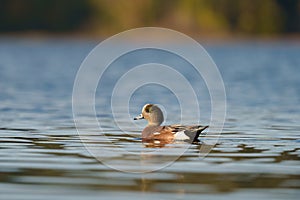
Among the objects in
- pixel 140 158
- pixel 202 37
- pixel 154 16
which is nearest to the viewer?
pixel 140 158

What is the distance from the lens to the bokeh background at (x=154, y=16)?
81.6m

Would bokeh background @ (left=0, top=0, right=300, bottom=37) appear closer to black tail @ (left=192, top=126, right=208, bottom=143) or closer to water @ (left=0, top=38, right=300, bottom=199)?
water @ (left=0, top=38, right=300, bottom=199)

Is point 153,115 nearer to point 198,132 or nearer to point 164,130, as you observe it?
point 164,130

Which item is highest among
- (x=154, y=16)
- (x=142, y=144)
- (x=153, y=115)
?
(x=154, y=16)

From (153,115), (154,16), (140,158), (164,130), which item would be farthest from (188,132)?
(154,16)

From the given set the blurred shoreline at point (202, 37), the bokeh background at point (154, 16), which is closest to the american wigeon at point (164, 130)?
the blurred shoreline at point (202, 37)

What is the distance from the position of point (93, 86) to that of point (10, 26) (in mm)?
61024

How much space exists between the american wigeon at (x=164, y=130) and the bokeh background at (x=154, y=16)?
65.8 metres

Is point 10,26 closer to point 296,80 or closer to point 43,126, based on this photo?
point 296,80

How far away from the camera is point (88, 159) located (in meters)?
12.1

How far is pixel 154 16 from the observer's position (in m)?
85.1

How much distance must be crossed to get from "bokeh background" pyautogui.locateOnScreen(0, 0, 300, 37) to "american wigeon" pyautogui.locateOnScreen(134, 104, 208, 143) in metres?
65.8

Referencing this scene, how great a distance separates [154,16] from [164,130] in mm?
71120

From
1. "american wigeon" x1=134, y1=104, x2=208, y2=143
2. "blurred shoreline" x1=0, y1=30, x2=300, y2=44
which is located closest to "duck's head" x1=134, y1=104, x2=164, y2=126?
"american wigeon" x1=134, y1=104, x2=208, y2=143
